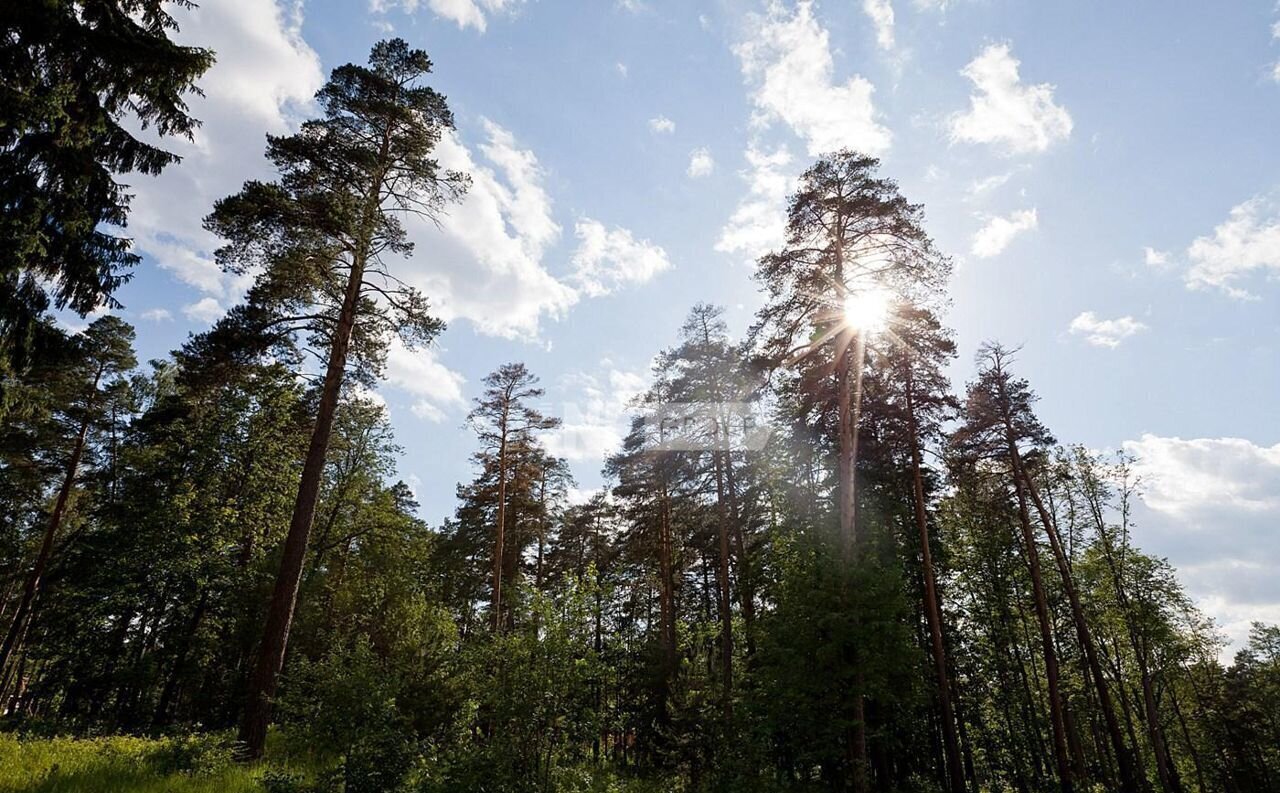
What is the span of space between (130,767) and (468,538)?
20768mm

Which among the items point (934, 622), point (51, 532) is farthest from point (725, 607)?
point (51, 532)

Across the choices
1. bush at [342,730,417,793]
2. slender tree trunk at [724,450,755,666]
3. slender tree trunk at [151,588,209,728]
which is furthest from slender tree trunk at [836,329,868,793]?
slender tree trunk at [151,588,209,728]

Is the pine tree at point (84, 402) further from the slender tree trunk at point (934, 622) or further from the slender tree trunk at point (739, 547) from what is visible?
the slender tree trunk at point (934, 622)

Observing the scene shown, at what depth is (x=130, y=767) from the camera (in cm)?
852

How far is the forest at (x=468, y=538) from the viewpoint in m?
8.68

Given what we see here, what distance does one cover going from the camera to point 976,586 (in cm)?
2661

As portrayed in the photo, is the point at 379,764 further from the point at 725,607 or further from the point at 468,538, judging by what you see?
the point at 468,538

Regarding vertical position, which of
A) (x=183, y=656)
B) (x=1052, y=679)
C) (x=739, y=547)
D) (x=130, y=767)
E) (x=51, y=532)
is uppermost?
(x=51, y=532)

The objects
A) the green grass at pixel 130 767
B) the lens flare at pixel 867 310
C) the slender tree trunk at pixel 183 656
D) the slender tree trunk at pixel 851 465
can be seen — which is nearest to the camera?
the green grass at pixel 130 767

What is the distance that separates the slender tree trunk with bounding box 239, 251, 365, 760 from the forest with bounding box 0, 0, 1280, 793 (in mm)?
72

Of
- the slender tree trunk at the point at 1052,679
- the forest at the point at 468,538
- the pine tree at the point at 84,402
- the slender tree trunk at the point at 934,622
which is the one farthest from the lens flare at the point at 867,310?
the pine tree at the point at 84,402

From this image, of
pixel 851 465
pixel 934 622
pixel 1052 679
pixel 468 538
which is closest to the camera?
pixel 851 465

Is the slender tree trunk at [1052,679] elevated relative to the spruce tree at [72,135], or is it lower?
lower

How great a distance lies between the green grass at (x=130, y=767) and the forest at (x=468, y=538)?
9 cm
